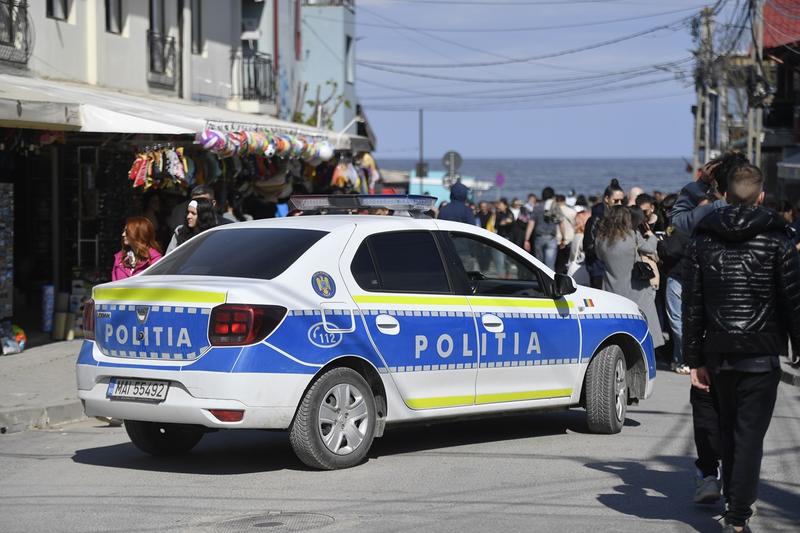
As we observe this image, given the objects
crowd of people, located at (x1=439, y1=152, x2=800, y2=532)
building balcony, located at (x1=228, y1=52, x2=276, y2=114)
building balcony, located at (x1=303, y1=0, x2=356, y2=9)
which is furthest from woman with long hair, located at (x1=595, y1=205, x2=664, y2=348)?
building balcony, located at (x1=303, y1=0, x2=356, y2=9)

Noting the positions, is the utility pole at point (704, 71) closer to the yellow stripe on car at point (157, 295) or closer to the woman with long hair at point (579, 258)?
the woman with long hair at point (579, 258)

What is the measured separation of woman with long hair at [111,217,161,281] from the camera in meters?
11.5

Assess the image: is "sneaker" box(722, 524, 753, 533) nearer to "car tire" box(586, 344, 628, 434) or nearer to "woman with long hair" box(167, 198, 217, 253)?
"car tire" box(586, 344, 628, 434)

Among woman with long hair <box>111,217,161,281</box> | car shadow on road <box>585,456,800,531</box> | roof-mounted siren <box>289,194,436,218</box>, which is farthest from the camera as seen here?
woman with long hair <box>111,217,161,281</box>

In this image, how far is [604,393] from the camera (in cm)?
1019

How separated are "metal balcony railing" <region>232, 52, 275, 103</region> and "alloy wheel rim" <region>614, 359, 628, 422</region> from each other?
19.6 metres

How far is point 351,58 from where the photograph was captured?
47.3 meters

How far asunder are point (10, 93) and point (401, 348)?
24.3 ft

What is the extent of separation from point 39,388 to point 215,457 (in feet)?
13.3

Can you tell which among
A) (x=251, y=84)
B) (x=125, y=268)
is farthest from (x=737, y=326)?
(x=251, y=84)

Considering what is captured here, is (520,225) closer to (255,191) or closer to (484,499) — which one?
(255,191)

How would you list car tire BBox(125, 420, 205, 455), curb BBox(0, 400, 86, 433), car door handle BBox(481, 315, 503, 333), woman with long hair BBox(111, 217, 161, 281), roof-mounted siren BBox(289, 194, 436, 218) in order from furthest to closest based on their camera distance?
woman with long hair BBox(111, 217, 161, 281) → curb BBox(0, 400, 86, 433) → roof-mounted siren BBox(289, 194, 436, 218) → car door handle BBox(481, 315, 503, 333) → car tire BBox(125, 420, 205, 455)

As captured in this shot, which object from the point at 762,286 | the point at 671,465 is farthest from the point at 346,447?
the point at 762,286

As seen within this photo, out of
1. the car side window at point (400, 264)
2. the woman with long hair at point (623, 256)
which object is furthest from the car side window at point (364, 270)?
the woman with long hair at point (623, 256)
